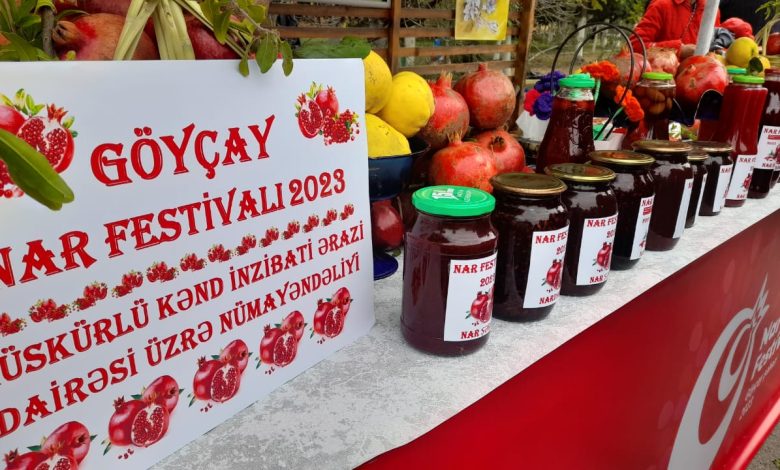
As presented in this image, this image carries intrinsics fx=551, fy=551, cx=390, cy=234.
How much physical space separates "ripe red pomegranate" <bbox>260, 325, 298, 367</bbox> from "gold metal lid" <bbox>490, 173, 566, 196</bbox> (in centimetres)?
35

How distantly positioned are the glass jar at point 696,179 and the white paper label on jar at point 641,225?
222 millimetres

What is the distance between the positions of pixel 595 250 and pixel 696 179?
461 millimetres

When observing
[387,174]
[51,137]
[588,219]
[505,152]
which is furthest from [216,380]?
[505,152]

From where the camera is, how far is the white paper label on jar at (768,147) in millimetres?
1446

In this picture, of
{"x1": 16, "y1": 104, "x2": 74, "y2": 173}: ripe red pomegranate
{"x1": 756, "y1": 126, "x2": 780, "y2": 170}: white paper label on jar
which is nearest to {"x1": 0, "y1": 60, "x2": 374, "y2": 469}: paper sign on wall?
{"x1": 16, "y1": 104, "x2": 74, "y2": 173}: ripe red pomegranate

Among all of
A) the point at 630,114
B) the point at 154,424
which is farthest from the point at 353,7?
the point at 154,424

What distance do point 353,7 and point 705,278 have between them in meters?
2.16

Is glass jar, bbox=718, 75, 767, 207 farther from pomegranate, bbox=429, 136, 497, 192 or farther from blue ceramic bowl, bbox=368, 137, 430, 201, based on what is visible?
blue ceramic bowl, bbox=368, 137, 430, 201

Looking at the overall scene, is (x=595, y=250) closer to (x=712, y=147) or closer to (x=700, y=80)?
(x=712, y=147)

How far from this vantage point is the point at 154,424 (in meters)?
0.55

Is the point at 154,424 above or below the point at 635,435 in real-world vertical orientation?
above

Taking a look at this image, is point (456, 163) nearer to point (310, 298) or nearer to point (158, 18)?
point (310, 298)

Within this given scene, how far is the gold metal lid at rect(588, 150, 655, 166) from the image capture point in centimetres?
95

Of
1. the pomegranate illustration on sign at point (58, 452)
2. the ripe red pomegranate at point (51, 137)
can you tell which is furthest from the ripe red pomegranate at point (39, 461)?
the ripe red pomegranate at point (51, 137)
